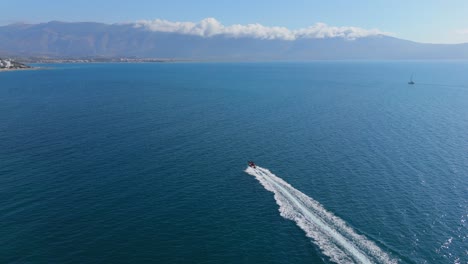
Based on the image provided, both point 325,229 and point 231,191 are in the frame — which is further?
point 231,191

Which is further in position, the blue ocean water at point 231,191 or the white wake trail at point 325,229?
the blue ocean water at point 231,191

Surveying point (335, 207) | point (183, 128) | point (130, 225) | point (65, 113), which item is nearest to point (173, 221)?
point (130, 225)

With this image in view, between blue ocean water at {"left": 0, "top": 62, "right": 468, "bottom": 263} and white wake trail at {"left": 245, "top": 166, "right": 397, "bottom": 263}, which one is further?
blue ocean water at {"left": 0, "top": 62, "right": 468, "bottom": 263}

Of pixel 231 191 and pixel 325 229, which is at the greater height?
pixel 231 191

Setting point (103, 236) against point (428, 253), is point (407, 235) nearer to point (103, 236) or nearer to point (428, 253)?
point (428, 253)
